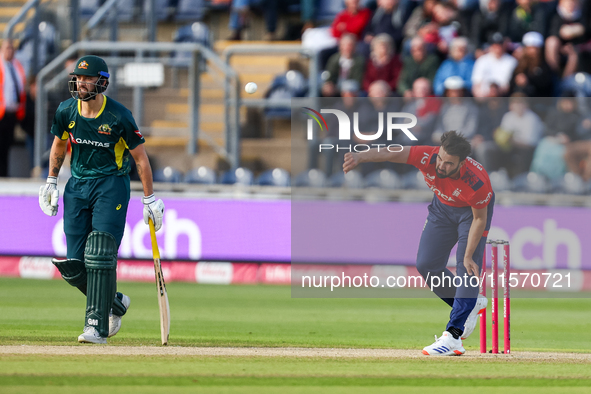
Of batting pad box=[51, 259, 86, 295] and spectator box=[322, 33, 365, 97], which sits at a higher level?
spectator box=[322, 33, 365, 97]

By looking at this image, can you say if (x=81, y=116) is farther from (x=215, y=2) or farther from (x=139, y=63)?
(x=215, y=2)

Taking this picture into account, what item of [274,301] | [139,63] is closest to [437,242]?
[274,301]

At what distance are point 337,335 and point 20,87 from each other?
9569 millimetres

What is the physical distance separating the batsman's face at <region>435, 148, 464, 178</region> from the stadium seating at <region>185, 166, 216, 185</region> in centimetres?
718

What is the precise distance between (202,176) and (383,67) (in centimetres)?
356

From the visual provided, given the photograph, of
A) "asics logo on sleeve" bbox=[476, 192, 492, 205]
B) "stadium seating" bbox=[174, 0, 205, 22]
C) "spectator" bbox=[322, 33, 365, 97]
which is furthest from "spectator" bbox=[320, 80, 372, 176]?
"stadium seating" bbox=[174, 0, 205, 22]

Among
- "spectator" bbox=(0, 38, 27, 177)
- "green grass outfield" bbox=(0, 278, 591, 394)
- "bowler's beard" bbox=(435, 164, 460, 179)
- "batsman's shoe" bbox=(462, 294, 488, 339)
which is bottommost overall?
"green grass outfield" bbox=(0, 278, 591, 394)

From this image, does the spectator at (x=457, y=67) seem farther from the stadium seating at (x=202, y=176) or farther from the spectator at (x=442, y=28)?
the stadium seating at (x=202, y=176)

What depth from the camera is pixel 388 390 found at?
603 cm

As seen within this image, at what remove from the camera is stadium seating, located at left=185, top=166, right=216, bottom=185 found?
47.6ft

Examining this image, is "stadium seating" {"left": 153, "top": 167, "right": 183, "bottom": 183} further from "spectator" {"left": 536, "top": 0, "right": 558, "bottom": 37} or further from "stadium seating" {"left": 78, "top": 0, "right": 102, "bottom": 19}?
"spectator" {"left": 536, "top": 0, "right": 558, "bottom": 37}

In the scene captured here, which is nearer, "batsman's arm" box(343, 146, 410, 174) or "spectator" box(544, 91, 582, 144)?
"batsman's arm" box(343, 146, 410, 174)

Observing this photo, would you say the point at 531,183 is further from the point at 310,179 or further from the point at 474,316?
Answer: the point at 474,316

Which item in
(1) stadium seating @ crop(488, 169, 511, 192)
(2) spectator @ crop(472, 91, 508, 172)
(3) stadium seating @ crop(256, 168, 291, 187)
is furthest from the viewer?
(3) stadium seating @ crop(256, 168, 291, 187)
